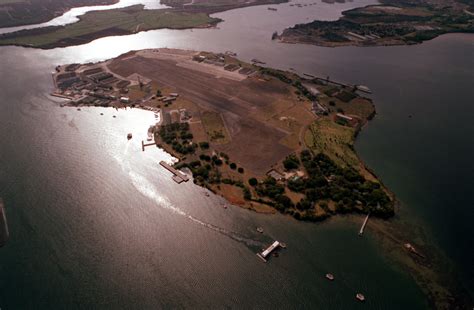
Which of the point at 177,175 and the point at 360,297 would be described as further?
the point at 177,175

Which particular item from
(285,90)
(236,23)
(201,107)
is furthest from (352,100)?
(236,23)

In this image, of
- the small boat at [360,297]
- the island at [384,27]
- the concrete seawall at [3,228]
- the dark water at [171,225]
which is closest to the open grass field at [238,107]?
the dark water at [171,225]

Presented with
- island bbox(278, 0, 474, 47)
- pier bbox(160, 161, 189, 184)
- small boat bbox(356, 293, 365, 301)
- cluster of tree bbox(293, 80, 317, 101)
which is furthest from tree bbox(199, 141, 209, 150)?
island bbox(278, 0, 474, 47)

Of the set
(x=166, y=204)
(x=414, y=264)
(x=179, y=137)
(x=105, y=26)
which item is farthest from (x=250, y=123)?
(x=105, y=26)

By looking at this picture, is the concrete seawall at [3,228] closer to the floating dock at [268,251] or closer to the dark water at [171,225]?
the dark water at [171,225]

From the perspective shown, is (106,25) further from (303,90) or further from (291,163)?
(291,163)

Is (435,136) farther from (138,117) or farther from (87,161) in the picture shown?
(87,161)

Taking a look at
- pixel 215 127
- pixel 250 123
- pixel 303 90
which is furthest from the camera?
pixel 303 90
